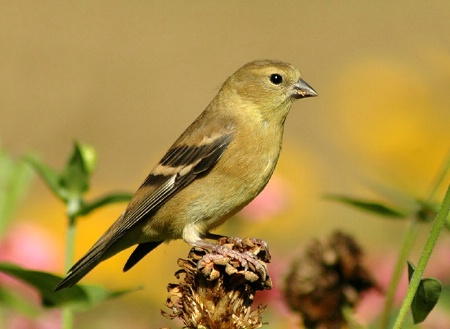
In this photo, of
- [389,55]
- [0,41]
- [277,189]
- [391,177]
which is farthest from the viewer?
[0,41]

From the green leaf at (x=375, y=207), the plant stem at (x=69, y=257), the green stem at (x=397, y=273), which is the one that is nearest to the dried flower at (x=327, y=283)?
the green leaf at (x=375, y=207)

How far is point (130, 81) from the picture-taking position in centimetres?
1277

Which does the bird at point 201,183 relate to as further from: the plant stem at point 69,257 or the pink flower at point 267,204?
the plant stem at point 69,257

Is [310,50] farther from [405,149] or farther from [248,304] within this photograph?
[248,304]

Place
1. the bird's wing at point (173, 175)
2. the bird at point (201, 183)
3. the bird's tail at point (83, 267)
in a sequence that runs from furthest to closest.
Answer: the bird's wing at point (173, 175), the bird at point (201, 183), the bird's tail at point (83, 267)

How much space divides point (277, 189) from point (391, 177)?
1315mm

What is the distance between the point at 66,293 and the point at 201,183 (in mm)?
1427

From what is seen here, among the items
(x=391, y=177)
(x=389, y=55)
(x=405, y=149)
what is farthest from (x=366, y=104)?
(x=389, y=55)

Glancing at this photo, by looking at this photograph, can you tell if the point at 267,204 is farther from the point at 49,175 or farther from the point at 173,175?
the point at 49,175

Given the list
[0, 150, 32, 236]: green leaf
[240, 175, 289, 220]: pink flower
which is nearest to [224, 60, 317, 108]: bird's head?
[240, 175, 289, 220]: pink flower

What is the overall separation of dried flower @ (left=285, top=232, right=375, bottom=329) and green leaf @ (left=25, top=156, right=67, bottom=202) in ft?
2.93

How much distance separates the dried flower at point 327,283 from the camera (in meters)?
3.74

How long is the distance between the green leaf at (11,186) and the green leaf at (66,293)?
663 mm

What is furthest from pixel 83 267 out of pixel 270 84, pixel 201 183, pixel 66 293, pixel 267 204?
pixel 270 84
